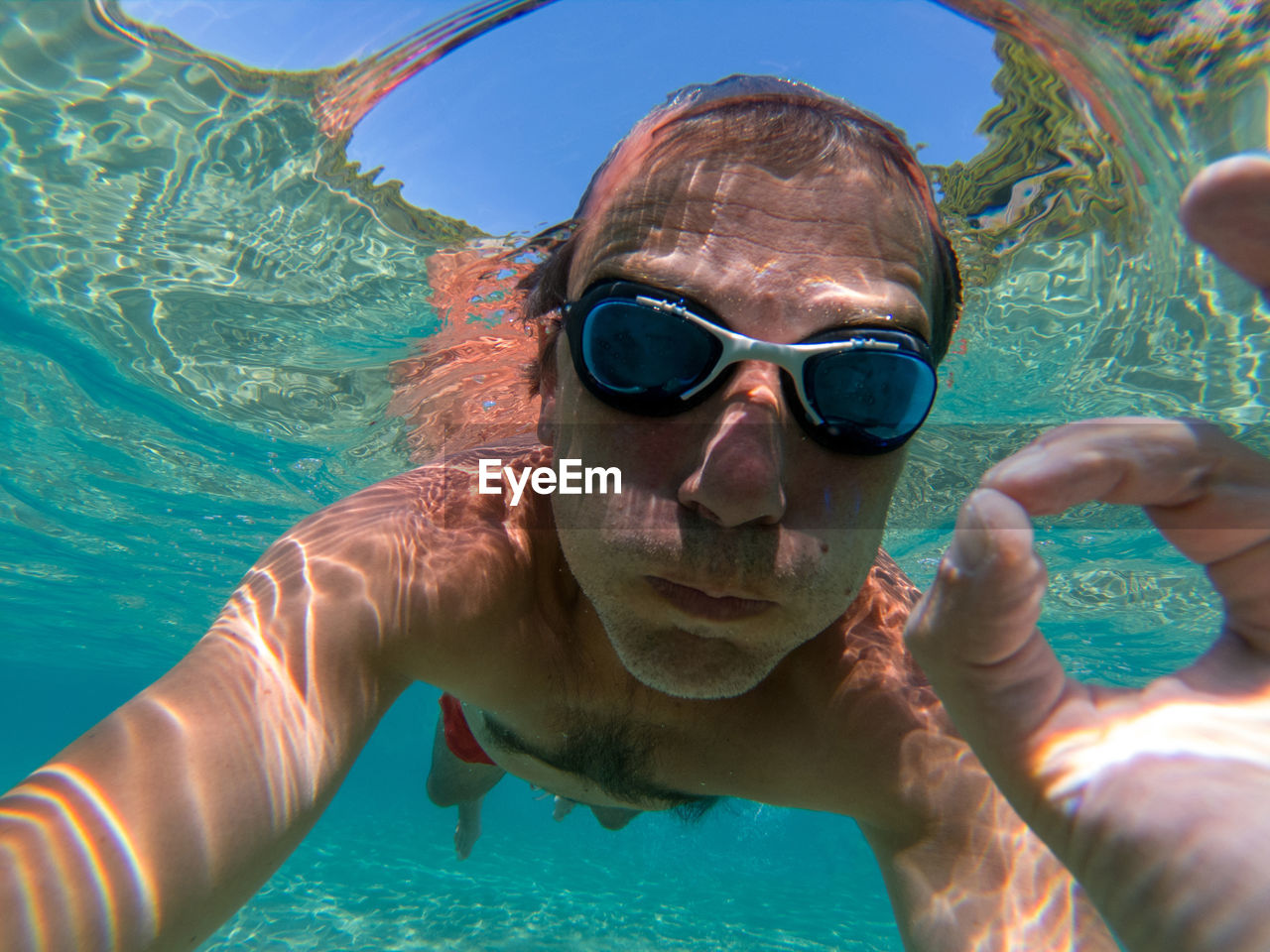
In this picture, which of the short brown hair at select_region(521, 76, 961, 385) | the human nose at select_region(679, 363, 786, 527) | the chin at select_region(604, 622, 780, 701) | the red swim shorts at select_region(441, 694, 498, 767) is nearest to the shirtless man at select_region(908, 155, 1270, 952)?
the human nose at select_region(679, 363, 786, 527)

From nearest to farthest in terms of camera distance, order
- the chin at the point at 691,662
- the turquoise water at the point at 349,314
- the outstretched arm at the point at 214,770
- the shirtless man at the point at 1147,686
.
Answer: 1. the shirtless man at the point at 1147,686
2. the outstretched arm at the point at 214,770
3. the chin at the point at 691,662
4. the turquoise water at the point at 349,314

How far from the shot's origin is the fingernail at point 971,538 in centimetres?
120

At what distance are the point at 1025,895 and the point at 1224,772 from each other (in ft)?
6.13

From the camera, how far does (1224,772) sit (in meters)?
1.17

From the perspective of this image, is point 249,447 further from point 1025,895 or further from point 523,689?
point 1025,895

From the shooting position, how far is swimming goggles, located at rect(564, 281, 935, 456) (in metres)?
2.25

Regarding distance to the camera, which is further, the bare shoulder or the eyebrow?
the eyebrow

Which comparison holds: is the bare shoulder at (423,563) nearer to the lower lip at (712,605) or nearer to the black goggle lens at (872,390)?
the lower lip at (712,605)

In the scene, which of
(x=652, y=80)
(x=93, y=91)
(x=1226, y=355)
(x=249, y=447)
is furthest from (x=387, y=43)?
(x=249, y=447)

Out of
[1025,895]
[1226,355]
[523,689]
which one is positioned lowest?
[1025,895]

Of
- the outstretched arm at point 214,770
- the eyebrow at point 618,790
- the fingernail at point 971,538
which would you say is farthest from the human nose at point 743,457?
the eyebrow at point 618,790

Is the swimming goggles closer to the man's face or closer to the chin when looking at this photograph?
the man's face

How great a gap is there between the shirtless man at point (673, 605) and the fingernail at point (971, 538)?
918mm

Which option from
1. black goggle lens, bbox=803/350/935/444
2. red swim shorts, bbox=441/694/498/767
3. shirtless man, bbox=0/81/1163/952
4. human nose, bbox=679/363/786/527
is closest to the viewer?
shirtless man, bbox=0/81/1163/952
